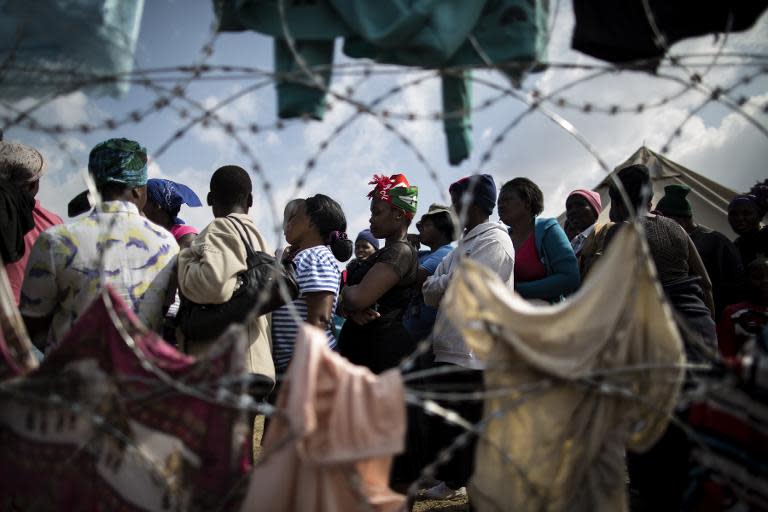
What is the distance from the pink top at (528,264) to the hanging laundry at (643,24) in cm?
146

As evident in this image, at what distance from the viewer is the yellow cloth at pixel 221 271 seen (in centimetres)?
271

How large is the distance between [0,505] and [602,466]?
6.81ft

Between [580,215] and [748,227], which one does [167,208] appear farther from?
[748,227]

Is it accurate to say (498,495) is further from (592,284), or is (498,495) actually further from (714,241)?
(714,241)

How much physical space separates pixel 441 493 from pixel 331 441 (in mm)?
2402

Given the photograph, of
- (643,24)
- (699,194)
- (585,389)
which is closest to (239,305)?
(585,389)

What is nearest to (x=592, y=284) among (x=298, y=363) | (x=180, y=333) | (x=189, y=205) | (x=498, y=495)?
(x=498, y=495)

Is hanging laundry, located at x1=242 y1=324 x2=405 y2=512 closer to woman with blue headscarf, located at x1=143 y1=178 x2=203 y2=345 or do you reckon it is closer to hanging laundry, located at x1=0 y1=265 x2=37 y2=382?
hanging laundry, located at x1=0 y1=265 x2=37 y2=382

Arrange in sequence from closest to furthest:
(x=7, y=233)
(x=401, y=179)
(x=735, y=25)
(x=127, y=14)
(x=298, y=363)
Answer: (x=298, y=363) → (x=735, y=25) → (x=127, y=14) → (x=7, y=233) → (x=401, y=179)

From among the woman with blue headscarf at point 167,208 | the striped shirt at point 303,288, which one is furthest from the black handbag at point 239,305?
the woman with blue headscarf at point 167,208

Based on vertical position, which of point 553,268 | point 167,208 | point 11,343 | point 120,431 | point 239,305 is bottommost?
point 120,431

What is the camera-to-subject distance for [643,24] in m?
2.33

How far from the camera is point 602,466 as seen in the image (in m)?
1.99

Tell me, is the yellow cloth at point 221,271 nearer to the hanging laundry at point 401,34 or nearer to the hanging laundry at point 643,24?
the hanging laundry at point 401,34
